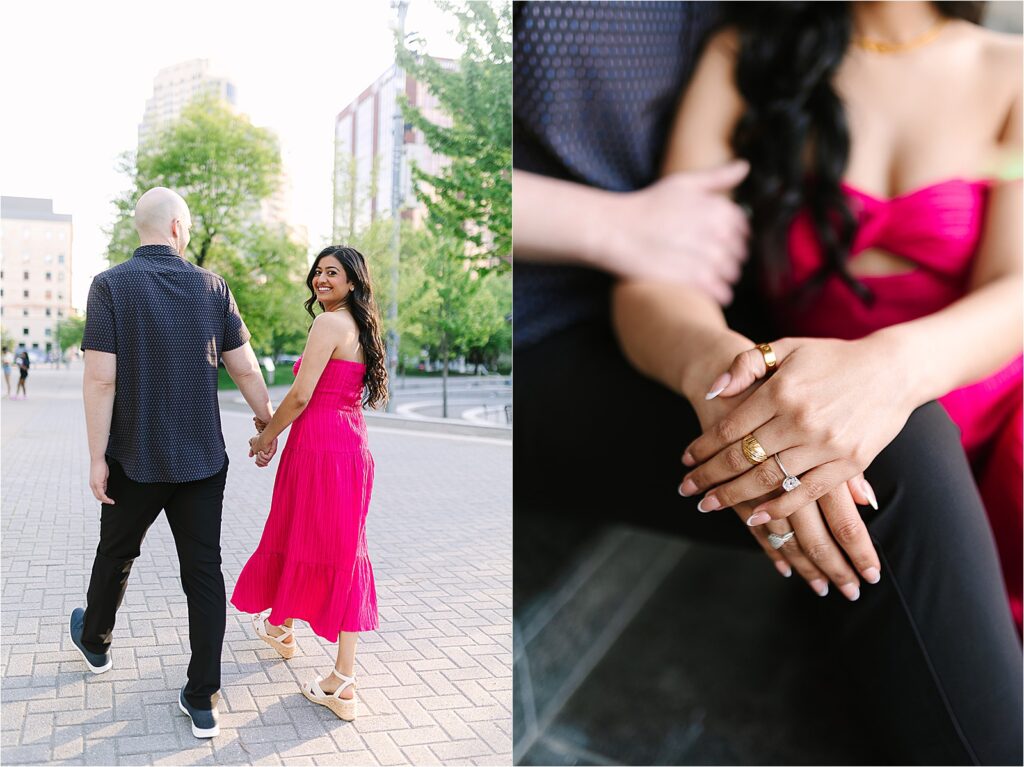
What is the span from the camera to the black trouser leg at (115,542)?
194cm

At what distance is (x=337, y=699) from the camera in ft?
6.49

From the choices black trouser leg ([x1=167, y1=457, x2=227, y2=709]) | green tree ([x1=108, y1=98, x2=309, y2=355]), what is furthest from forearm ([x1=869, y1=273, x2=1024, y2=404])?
green tree ([x1=108, y1=98, x2=309, y2=355])

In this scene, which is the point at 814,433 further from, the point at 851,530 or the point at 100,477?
the point at 100,477

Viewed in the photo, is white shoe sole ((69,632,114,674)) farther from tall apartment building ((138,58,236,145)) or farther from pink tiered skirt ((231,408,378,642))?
tall apartment building ((138,58,236,145))

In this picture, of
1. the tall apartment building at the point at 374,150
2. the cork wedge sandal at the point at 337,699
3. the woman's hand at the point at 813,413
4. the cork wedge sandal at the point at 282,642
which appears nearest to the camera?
the woman's hand at the point at 813,413

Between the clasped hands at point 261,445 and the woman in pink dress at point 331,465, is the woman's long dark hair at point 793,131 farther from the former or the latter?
the clasped hands at point 261,445

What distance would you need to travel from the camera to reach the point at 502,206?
3422 millimetres

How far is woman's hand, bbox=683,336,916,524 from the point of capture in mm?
1521

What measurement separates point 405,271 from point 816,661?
260 cm

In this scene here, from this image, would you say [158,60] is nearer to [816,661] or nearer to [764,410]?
[764,410]

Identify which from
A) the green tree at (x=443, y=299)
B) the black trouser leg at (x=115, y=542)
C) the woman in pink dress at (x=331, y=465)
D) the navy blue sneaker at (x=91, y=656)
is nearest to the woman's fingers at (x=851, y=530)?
the woman in pink dress at (x=331, y=465)

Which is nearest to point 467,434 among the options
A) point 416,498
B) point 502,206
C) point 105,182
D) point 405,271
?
point 416,498

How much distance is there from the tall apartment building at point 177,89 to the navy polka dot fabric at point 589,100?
1228 millimetres

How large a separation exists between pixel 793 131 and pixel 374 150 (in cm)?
181
